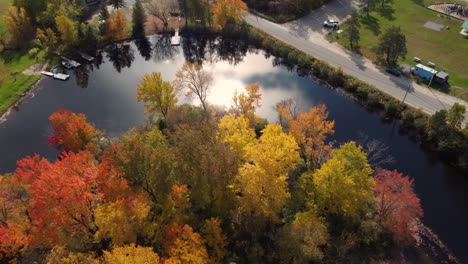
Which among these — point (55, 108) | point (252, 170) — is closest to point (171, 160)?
point (252, 170)

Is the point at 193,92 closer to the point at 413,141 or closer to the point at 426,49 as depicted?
the point at 413,141

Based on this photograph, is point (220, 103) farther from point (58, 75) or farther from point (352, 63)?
point (58, 75)

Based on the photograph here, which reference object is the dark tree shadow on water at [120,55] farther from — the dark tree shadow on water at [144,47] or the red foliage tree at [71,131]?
the red foliage tree at [71,131]

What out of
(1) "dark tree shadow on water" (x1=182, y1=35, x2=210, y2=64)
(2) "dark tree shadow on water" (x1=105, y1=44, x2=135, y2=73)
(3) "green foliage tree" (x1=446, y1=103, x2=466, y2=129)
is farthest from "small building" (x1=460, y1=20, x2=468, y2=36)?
(2) "dark tree shadow on water" (x1=105, y1=44, x2=135, y2=73)

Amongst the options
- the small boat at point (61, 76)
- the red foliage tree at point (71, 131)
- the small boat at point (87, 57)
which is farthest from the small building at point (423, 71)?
the small boat at point (61, 76)

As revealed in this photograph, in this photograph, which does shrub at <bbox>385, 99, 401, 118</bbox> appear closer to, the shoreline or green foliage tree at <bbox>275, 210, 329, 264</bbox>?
green foliage tree at <bbox>275, 210, 329, 264</bbox>

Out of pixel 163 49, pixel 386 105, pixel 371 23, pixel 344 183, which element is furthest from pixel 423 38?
pixel 163 49
